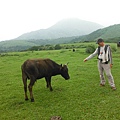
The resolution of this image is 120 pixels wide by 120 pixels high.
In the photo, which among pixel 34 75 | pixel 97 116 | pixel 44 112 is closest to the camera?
pixel 97 116

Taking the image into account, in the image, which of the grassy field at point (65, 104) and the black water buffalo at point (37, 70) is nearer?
the grassy field at point (65, 104)

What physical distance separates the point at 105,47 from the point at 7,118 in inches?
217

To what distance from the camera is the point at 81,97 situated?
8.45 metres

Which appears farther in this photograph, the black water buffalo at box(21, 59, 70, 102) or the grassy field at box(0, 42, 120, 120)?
the black water buffalo at box(21, 59, 70, 102)

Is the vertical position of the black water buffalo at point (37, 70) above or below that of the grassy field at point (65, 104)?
above

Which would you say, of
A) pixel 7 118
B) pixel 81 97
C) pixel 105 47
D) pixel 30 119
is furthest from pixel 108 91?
pixel 7 118

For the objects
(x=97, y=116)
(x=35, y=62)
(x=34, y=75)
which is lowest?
(x=97, y=116)

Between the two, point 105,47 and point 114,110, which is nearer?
point 114,110

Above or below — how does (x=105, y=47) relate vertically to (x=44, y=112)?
above

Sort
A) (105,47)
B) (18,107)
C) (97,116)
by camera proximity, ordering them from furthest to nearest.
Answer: (105,47), (18,107), (97,116)

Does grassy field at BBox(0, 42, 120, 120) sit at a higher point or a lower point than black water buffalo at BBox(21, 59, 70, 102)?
lower

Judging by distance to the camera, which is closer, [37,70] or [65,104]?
[65,104]

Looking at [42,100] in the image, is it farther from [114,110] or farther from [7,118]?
[114,110]

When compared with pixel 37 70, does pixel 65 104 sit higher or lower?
lower
